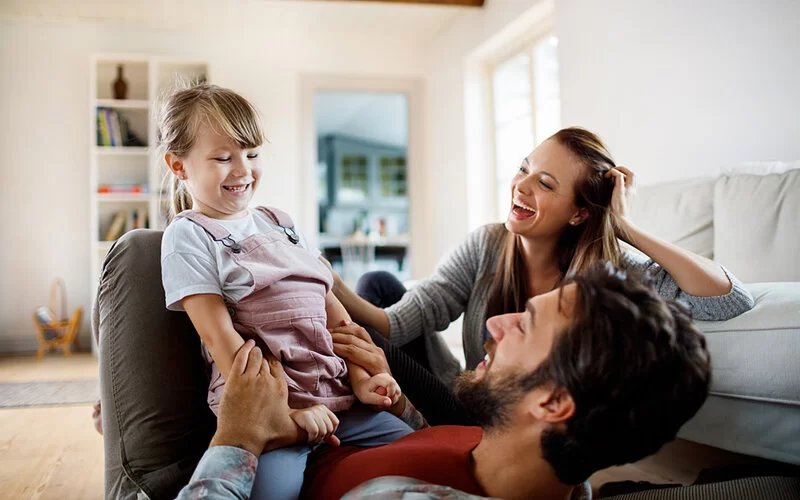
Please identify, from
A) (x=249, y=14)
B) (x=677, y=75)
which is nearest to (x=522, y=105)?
(x=677, y=75)

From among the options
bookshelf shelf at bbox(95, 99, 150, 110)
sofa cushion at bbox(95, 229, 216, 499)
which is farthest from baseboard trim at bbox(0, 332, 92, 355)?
sofa cushion at bbox(95, 229, 216, 499)

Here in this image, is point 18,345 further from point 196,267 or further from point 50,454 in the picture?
point 196,267

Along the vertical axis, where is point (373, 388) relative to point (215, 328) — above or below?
below

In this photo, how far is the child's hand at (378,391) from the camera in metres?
1.17

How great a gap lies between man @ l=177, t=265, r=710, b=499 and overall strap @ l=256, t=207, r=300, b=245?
0.52 metres

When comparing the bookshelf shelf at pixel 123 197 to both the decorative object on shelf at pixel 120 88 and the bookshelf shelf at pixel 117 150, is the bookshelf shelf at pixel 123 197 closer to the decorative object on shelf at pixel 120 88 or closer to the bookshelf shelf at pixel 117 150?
the bookshelf shelf at pixel 117 150

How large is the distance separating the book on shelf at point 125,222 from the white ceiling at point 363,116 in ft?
10.1

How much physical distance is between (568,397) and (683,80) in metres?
2.35

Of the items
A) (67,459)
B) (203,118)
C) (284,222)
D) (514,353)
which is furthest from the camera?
(67,459)

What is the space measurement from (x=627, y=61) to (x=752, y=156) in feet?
3.00

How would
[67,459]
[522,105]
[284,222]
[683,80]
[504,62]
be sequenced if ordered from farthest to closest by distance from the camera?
[504,62] → [522,105] → [683,80] → [67,459] → [284,222]

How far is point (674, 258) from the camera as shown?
141 cm

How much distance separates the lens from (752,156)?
2391 millimetres

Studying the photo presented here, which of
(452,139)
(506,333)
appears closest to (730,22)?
(506,333)
